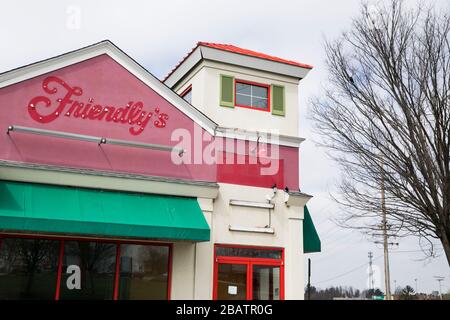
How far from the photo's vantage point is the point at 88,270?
41.0 ft

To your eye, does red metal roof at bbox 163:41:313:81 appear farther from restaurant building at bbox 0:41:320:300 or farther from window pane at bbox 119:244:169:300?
window pane at bbox 119:244:169:300

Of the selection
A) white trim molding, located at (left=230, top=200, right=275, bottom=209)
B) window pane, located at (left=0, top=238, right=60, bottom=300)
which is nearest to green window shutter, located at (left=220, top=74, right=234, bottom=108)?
white trim molding, located at (left=230, top=200, right=275, bottom=209)

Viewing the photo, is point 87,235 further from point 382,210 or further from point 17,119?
point 382,210

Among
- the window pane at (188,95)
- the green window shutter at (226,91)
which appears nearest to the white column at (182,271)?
the green window shutter at (226,91)

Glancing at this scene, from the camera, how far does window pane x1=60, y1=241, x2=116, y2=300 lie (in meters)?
12.3

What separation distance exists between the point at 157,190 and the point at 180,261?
6.21ft

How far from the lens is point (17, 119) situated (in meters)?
12.5

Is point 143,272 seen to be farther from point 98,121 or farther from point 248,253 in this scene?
point 98,121

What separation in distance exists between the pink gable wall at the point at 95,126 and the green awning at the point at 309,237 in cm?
335

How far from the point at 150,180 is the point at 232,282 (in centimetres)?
348

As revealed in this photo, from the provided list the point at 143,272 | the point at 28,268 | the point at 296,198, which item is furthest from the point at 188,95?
the point at 28,268

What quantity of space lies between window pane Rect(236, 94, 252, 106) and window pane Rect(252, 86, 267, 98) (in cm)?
25
